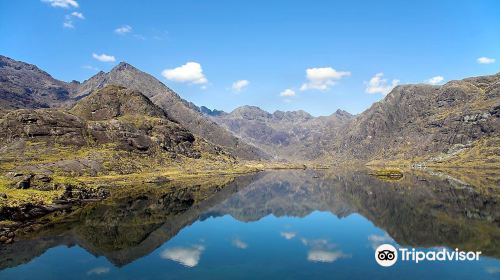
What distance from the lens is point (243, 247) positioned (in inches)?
3359

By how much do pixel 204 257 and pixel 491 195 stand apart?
124 metres

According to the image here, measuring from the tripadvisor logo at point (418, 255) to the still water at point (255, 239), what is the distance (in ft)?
5.25

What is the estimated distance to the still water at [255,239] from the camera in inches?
2532

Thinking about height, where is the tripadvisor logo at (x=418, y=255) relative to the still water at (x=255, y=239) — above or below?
above

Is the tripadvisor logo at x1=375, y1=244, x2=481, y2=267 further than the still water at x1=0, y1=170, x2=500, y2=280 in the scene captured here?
Yes

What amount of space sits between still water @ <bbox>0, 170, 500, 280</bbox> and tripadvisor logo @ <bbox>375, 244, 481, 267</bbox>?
160 cm

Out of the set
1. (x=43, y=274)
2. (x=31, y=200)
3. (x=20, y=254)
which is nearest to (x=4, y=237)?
(x=20, y=254)

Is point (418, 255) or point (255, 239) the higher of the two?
point (418, 255)

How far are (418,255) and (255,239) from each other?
122ft

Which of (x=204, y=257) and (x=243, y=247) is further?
(x=243, y=247)

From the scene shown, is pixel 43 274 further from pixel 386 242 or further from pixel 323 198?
pixel 323 198

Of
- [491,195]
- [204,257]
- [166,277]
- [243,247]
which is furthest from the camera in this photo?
[491,195]

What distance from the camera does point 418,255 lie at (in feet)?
232

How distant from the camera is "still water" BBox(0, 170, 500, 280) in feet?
Result: 211
